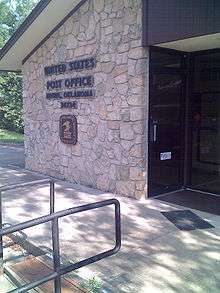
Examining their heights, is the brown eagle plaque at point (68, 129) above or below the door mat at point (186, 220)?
above

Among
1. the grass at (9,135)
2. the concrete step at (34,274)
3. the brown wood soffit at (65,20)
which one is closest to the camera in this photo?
the concrete step at (34,274)

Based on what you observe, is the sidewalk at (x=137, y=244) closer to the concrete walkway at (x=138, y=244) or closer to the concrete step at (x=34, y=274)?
the concrete walkway at (x=138, y=244)

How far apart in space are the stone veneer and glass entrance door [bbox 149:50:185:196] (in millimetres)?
215

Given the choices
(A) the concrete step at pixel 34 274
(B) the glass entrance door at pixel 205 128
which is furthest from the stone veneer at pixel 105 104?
(A) the concrete step at pixel 34 274

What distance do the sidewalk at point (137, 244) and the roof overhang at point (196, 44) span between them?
2.66 meters

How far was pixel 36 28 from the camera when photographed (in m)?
Result: 8.04

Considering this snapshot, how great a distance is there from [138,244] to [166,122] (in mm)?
2810

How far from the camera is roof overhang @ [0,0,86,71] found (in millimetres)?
7336

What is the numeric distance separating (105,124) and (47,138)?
2219 millimetres

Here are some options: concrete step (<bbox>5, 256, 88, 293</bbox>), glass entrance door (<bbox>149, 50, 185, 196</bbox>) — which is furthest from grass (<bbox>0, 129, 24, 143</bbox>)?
concrete step (<bbox>5, 256, 88, 293</bbox>)

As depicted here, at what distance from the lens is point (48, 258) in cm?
426

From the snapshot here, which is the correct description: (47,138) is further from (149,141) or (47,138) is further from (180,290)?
(180,290)

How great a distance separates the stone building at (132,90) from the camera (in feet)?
20.1

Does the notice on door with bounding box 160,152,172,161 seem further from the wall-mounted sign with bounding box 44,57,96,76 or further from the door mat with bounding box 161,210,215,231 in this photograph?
the wall-mounted sign with bounding box 44,57,96,76
